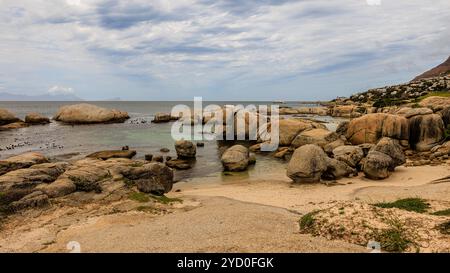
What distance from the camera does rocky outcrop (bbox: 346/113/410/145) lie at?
39.3 m

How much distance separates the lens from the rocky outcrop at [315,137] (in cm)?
4045

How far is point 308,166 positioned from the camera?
27406 mm

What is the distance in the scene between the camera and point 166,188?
1032 inches

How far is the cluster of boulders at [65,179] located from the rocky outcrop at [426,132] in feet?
92.2

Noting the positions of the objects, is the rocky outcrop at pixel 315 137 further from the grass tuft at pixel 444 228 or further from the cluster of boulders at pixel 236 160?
the grass tuft at pixel 444 228

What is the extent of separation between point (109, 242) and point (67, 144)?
141ft

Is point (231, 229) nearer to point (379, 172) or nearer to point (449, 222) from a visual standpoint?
point (449, 222)

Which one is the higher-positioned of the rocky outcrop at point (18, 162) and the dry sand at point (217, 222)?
the rocky outcrop at point (18, 162)

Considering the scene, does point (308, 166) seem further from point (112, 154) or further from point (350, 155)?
point (112, 154)

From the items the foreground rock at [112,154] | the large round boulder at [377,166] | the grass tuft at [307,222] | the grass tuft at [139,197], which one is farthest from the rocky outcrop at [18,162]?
the large round boulder at [377,166]

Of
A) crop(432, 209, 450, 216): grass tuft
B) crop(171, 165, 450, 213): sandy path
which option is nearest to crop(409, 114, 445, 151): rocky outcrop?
crop(171, 165, 450, 213): sandy path

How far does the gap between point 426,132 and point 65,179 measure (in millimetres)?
36009

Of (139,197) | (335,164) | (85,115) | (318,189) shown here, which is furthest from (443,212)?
(85,115)
